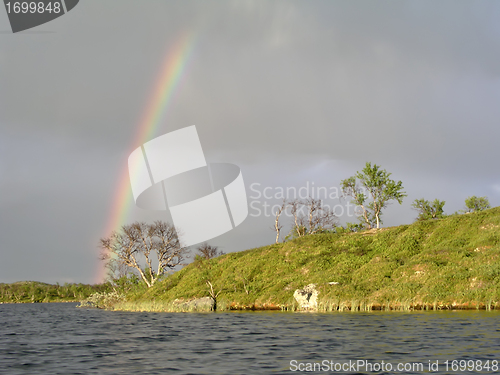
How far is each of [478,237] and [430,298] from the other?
2287cm

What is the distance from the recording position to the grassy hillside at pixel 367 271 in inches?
1813

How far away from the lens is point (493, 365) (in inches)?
610

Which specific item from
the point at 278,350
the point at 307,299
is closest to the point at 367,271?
the point at 307,299

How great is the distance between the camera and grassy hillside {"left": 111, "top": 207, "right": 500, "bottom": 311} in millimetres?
46062

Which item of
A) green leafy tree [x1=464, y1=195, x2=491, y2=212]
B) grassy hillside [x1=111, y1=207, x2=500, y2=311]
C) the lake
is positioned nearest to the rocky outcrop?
grassy hillside [x1=111, y1=207, x2=500, y2=311]

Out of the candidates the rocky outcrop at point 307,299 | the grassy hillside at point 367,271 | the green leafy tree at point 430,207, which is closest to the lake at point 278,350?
the grassy hillside at point 367,271

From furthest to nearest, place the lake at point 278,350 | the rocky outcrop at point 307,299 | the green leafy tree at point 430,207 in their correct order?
the green leafy tree at point 430,207 < the rocky outcrop at point 307,299 < the lake at point 278,350

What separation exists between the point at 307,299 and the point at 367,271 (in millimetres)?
13213

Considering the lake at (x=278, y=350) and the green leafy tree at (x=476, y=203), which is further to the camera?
the green leafy tree at (x=476, y=203)

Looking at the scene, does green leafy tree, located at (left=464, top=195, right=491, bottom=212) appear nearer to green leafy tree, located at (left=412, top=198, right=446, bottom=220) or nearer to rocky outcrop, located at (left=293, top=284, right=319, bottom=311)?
green leafy tree, located at (left=412, top=198, right=446, bottom=220)

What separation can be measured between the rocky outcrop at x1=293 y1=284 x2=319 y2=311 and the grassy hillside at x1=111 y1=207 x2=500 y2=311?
3.83 feet

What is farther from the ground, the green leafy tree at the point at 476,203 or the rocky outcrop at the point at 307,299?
the green leafy tree at the point at 476,203

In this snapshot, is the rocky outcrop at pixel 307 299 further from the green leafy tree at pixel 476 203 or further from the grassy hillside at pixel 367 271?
the green leafy tree at pixel 476 203

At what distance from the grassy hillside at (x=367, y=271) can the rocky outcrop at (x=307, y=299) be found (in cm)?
117
